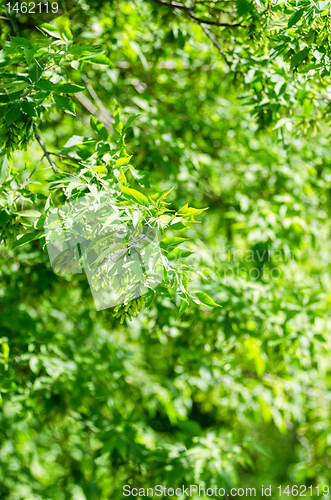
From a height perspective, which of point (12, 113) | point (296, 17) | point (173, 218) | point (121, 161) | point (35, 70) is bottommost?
point (173, 218)

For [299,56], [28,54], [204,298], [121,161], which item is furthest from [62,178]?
[299,56]

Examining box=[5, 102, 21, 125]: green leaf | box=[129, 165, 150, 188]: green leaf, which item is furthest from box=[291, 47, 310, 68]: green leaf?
box=[5, 102, 21, 125]: green leaf

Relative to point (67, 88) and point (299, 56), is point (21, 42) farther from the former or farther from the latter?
point (299, 56)

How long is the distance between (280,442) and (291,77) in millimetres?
9163

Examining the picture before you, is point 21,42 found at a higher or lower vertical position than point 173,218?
higher

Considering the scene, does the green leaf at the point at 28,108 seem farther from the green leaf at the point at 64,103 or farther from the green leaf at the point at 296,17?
the green leaf at the point at 296,17

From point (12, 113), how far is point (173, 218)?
2.47 ft

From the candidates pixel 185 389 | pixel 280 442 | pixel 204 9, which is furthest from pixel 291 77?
pixel 280 442

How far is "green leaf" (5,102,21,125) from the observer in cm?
135

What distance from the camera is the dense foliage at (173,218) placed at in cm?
150

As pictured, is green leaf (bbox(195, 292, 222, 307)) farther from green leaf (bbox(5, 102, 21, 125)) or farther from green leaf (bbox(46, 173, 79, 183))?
green leaf (bbox(5, 102, 21, 125))

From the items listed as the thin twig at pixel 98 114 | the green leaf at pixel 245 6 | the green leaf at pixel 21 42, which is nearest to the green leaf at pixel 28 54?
the green leaf at pixel 21 42

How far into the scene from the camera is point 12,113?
1.35 metres

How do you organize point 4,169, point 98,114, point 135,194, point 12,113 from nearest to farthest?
point 135,194 → point 12,113 → point 4,169 → point 98,114
